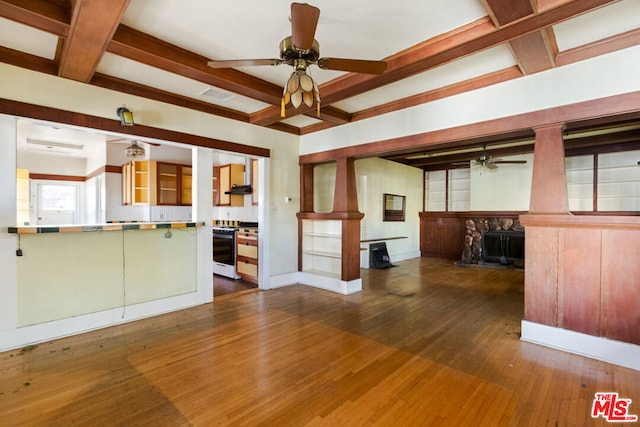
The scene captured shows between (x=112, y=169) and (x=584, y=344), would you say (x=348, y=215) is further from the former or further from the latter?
(x=112, y=169)

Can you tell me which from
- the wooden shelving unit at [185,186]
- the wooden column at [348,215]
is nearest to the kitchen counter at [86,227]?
the wooden column at [348,215]

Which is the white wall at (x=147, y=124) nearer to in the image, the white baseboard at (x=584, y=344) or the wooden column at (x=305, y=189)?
the wooden column at (x=305, y=189)

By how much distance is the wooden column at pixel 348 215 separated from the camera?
15.8ft

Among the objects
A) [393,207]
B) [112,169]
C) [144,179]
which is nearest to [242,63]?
[144,179]

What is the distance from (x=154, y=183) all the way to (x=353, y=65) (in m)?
5.31

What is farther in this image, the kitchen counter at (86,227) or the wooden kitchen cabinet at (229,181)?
the wooden kitchen cabinet at (229,181)

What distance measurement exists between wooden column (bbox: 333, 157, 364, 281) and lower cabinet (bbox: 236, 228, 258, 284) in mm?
1581

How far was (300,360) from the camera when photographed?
263cm

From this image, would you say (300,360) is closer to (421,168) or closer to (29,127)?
(29,127)

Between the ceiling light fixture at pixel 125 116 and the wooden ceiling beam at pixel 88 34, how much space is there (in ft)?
1.45

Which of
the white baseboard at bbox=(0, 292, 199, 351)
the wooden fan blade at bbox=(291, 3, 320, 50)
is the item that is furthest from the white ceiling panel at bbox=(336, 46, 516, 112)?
the white baseboard at bbox=(0, 292, 199, 351)

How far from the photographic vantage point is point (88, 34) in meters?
2.32

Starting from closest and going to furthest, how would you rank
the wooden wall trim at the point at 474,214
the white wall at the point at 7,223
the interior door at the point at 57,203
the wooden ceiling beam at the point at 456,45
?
the wooden ceiling beam at the point at 456,45 → the white wall at the point at 7,223 → the wooden wall trim at the point at 474,214 → the interior door at the point at 57,203

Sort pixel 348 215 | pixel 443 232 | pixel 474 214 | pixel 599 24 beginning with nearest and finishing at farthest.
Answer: pixel 599 24, pixel 348 215, pixel 474 214, pixel 443 232
